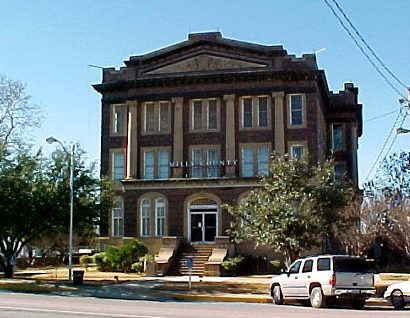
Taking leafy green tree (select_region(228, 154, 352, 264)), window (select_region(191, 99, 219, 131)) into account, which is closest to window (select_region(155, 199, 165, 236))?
window (select_region(191, 99, 219, 131))

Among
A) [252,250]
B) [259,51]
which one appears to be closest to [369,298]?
[252,250]

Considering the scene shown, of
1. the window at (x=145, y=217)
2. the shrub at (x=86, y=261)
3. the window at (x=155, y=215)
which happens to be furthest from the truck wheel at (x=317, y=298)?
the shrub at (x=86, y=261)

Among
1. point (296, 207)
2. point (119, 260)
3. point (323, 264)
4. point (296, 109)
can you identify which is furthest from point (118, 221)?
point (323, 264)

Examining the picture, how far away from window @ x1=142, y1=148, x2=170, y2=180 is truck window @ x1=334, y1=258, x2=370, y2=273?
26376 mm

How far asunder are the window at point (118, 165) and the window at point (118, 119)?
1.57 metres

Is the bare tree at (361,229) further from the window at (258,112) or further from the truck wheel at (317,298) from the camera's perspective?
the window at (258,112)

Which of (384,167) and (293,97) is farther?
(293,97)

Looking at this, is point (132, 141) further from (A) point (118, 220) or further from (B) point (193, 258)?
(B) point (193, 258)

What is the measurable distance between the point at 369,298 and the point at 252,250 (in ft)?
63.3

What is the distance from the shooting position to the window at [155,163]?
1933 inches

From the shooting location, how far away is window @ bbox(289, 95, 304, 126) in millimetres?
47500

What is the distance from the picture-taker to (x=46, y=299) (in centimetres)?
2566

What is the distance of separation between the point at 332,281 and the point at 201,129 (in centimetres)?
2690

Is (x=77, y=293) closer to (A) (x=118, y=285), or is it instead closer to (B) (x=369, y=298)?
(A) (x=118, y=285)
